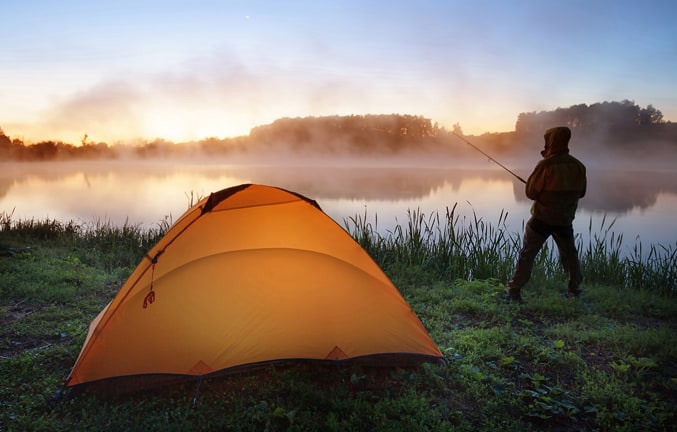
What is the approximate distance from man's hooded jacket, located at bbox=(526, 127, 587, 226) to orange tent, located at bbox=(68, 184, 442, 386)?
9.60ft

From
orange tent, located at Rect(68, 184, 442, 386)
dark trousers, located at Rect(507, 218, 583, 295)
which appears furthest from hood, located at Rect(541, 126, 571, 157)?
orange tent, located at Rect(68, 184, 442, 386)

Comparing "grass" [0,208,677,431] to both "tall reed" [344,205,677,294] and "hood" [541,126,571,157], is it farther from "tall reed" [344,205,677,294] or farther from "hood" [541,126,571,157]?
"hood" [541,126,571,157]

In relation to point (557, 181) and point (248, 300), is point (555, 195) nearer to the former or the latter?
point (557, 181)

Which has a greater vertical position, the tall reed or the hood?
the hood

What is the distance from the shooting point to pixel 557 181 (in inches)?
226

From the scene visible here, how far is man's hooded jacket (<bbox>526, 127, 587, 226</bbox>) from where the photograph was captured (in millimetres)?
5741

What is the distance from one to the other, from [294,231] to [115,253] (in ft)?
24.0

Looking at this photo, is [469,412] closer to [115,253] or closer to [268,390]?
[268,390]

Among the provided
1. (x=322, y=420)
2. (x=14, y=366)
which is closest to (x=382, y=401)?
(x=322, y=420)

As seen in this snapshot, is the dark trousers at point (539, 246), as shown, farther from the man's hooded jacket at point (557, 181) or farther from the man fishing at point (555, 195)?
the man's hooded jacket at point (557, 181)

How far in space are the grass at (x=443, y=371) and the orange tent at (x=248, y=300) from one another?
25cm

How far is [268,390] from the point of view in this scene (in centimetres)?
373

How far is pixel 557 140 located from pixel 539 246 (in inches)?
59.8

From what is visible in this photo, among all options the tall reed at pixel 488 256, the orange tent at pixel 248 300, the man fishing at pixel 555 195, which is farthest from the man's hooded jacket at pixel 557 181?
the orange tent at pixel 248 300
